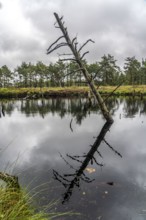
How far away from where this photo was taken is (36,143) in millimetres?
22141

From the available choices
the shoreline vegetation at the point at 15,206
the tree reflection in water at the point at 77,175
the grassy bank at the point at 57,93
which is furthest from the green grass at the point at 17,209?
the grassy bank at the point at 57,93

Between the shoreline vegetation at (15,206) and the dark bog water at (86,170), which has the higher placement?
the shoreline vegetation at (15,206)

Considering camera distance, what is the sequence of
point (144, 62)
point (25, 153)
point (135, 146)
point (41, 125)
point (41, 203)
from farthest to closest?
point (144, 62), point (41, 125), point (135, 146), point (25, 153), point (41, 203)

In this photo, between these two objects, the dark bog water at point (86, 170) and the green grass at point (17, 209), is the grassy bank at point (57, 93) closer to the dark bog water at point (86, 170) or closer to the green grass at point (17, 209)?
the dark bog water at point (86, 170)

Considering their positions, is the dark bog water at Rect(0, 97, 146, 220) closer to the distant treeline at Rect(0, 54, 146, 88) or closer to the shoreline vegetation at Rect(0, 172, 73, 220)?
the shoreline vegetation at Rect(0, 172, 73, 220)

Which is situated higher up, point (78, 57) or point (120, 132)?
point (78, 57)

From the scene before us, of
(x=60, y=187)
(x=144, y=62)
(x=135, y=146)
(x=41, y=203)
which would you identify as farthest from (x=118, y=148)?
(x=144, y=62)

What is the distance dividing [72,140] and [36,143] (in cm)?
270

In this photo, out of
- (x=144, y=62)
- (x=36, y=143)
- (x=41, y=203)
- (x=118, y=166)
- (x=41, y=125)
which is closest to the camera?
(x=41, y=203)

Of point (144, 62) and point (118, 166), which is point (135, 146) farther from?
point (144, 62)

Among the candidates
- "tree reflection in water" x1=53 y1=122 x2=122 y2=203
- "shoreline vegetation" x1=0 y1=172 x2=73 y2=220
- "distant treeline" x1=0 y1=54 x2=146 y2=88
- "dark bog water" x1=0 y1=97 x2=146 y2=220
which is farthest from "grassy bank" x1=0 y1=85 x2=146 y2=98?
"shoreline vegetation" x1=0 y1=172 x2=73 y2=220

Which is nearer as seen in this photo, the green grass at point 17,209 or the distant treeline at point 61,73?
the green grass at point 17,209

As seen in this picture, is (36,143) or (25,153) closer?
(25,153)

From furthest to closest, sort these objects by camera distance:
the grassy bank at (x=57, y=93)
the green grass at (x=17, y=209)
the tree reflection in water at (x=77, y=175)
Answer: the grassy bank at (x=57, y=93) < the tree reflection in water at (x=77, y=175) < the green grass at (x=17, y=209)
